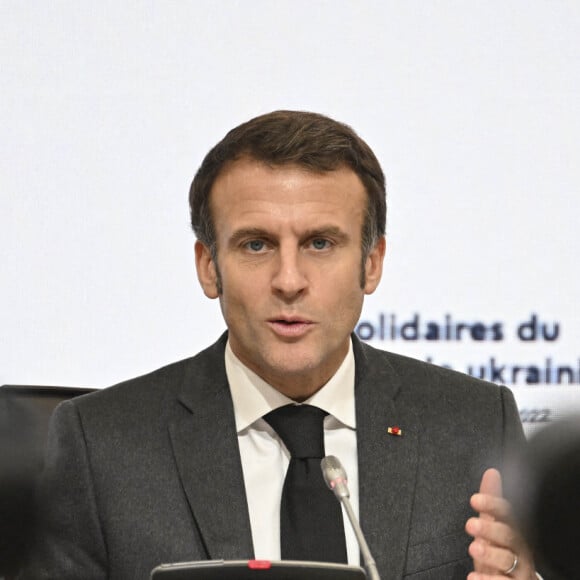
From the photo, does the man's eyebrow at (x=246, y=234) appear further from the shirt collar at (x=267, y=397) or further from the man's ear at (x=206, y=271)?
the shirt collar at (x=267, y=397)

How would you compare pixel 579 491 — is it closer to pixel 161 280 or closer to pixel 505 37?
pixel 161 280

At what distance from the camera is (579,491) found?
3.13 ft

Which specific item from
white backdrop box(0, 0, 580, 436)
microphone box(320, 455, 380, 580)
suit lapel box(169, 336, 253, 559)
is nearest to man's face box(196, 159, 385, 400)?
suit lapel box(169, 336, 253, 559)

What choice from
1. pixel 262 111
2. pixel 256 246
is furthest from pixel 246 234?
pixel 262 111

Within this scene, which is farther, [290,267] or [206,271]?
[206,271]

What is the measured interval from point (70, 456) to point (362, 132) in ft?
5.71

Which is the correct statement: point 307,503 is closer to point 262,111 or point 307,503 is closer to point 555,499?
point 555,499

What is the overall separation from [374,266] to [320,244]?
25 centimetres

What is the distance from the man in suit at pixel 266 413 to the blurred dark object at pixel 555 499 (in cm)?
147

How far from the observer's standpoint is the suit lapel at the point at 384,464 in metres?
2.45

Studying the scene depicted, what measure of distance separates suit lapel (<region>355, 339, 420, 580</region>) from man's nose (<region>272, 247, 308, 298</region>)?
0.37 meters

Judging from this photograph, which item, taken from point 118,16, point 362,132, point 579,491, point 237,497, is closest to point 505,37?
point 362,132

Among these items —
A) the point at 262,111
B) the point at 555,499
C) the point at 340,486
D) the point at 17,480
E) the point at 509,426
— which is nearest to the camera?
the point at 555,499

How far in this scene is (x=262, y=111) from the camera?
3.76m
